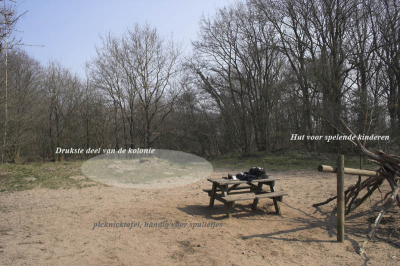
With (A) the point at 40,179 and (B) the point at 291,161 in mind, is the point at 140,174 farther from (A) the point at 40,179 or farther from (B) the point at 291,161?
(B) the point at 291,161

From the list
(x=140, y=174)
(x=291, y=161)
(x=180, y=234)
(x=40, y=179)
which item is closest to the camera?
(x=180, y=234)

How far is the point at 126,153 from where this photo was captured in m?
18.1

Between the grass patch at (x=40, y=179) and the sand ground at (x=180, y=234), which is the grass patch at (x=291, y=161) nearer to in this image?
the sand ground at (x=180, y=234)

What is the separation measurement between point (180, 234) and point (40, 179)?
6969 mm

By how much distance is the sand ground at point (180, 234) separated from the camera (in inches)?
140

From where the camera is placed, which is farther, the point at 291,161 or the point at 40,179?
the point at 291,161

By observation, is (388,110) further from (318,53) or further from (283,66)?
(283,66)

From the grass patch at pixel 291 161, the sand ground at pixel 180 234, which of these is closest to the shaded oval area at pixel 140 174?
the sand ground at pixel 180 234

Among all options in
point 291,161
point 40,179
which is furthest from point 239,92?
point 40,179

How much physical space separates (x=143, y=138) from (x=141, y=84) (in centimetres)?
358

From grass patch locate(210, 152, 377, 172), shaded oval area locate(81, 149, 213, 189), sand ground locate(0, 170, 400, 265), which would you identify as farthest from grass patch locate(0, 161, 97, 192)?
grass patch locate(210, 152, 377, 172)

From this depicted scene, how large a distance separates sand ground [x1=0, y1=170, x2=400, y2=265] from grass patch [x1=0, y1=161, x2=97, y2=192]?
1.53 meters

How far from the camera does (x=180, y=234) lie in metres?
4.38

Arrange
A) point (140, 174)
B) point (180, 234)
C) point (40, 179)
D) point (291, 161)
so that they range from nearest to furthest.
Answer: point (180, 234) < point (40, 179) < point (140, 174) < point (291, 161)
